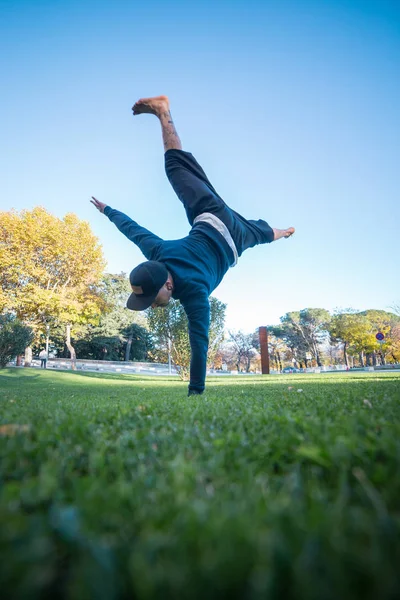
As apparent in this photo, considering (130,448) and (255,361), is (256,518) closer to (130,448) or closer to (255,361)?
(130,448)

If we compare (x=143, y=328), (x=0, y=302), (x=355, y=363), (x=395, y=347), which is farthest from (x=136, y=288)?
(x=355, y=363)

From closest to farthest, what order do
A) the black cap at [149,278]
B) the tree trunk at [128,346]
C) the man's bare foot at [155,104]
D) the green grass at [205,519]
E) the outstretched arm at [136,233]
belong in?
the green grass at [205,519] → the black cap at [149,278] → the outstretched arm at [136,233] → the man's bare foot at [155,104] → the tree trunk at [128,346]

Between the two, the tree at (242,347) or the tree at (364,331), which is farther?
the tree at (242,347)

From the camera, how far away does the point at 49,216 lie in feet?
72.7

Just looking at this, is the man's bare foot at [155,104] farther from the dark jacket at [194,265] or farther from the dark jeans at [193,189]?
the dark jacket at [194,265]

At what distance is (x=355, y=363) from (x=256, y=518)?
271 feet

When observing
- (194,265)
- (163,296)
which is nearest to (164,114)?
(194,265)

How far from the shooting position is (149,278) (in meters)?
3.74

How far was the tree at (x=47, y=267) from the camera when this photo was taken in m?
21.1

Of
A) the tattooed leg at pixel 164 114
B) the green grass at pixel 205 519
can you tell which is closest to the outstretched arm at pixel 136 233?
the tattooed leg at pixel 164 114

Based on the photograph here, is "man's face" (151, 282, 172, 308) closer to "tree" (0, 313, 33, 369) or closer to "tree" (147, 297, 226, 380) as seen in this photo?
"tree" (0, 313, 33, 369)

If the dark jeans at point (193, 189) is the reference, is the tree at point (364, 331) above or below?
above

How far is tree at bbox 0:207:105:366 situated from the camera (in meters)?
21.1

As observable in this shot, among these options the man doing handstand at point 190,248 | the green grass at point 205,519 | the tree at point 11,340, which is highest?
the man doing handstand at point 190,248
